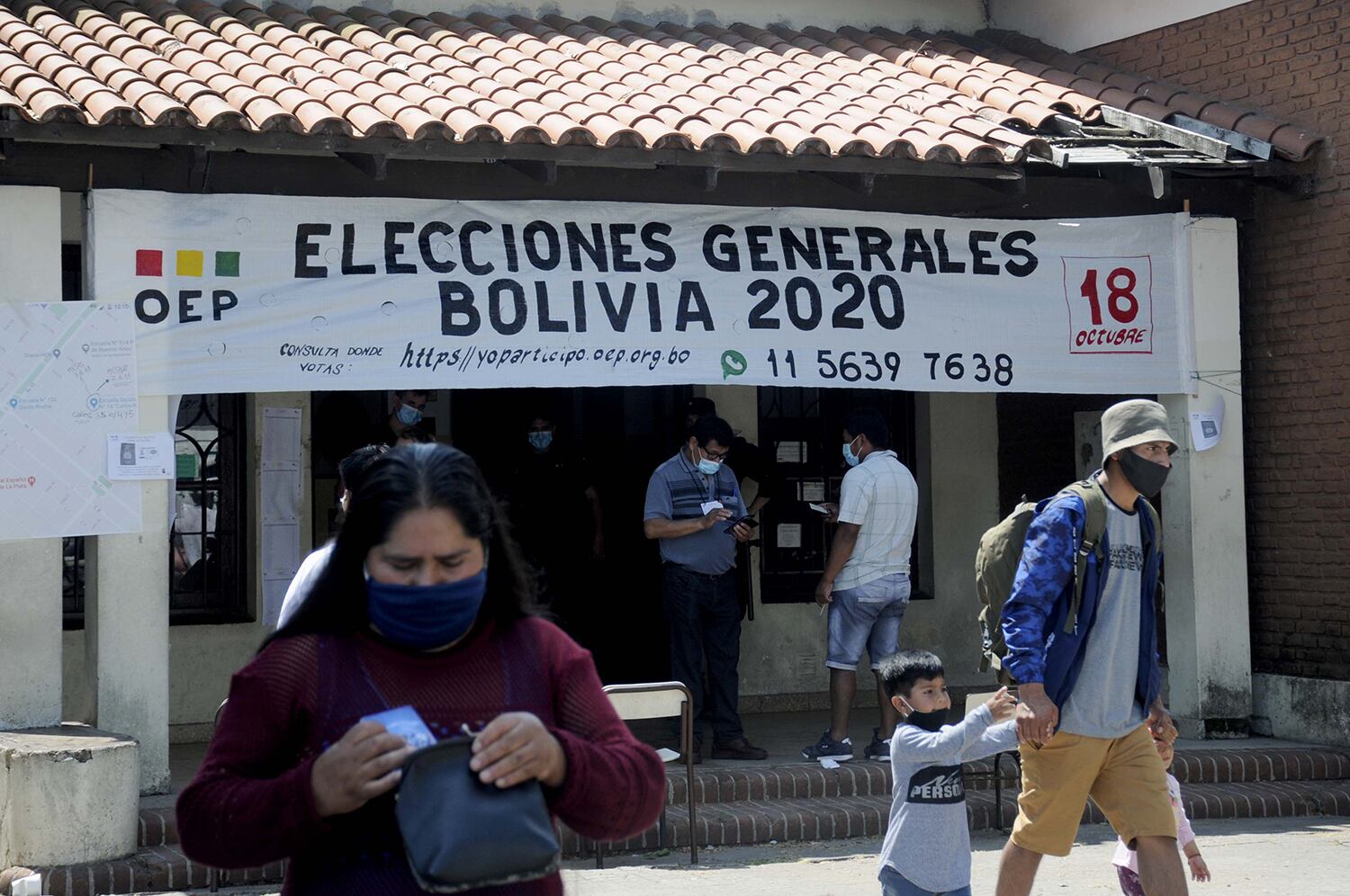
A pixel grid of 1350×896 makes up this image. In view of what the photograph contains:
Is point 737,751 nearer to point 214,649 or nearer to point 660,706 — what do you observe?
point 660,706

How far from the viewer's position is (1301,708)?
930 cm

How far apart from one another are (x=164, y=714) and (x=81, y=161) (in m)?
2.62

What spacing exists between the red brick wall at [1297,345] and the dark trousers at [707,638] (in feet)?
11.0

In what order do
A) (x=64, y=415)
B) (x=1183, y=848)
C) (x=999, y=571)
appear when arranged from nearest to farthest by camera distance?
(x=1183, y=848) < (x=999, y=571) < (x=64, y=415)

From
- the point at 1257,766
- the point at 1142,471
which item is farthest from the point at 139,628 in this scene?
the point at 1257,766

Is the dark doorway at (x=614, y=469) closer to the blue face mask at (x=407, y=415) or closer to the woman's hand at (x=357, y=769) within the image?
the blue face mask at (x=407, y=415)

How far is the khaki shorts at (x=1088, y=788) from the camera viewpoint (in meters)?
5.15

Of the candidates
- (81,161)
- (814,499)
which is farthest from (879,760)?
(81,161)

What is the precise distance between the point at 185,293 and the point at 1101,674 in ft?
15.3

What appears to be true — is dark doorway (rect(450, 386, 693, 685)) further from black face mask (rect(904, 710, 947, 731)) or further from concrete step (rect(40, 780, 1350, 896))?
black face mask (rect(904, 710, 947, 731))

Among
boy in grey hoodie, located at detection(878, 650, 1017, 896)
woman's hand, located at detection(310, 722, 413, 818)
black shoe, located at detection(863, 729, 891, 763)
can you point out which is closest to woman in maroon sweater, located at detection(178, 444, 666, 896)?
woman's hand, located at detection(310, 722, 413, 818)

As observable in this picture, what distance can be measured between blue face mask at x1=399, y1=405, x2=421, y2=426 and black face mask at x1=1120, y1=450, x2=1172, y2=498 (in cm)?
496

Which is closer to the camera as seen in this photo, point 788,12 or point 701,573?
point 701,573

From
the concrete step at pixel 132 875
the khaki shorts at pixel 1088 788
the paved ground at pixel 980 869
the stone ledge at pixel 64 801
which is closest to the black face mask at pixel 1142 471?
the khaki shorts at pixel 1088 788
